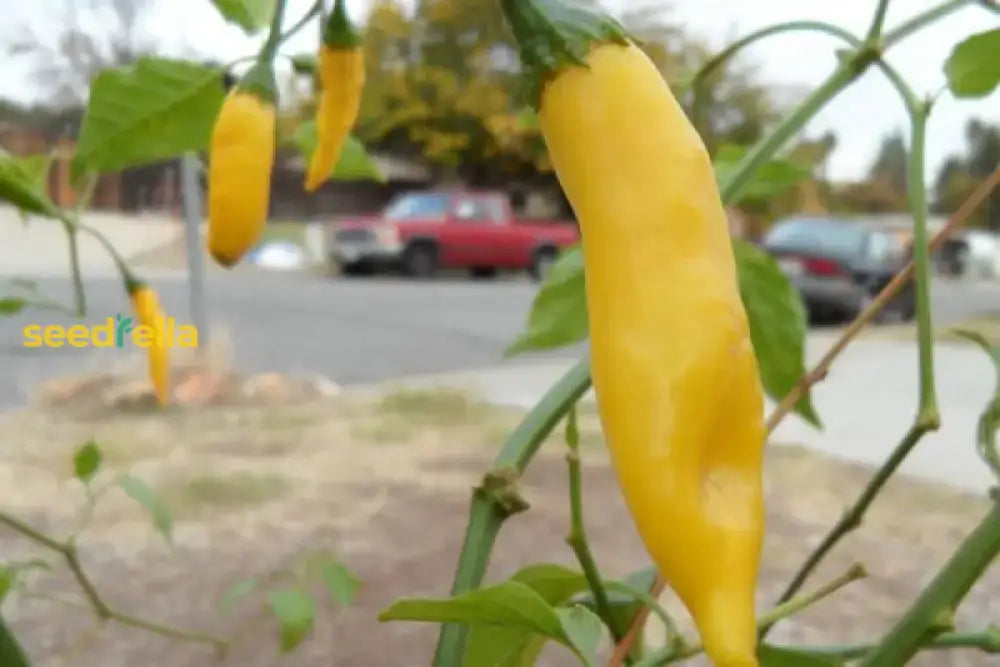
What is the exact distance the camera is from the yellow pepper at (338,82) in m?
0.15

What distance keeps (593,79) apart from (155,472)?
0.71 m

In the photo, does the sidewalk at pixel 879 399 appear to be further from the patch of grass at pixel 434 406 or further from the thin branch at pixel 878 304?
the thin branch at pixel 878 304

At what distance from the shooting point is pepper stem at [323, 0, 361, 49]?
0.14 m

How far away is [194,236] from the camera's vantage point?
3.24ft

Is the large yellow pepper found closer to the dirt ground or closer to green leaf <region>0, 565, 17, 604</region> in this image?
green leaf <region>0, 565, 17, 604</region>

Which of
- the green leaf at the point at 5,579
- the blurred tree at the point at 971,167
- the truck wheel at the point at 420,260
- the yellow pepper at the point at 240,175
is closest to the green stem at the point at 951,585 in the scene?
the yellow pepper at the point at 240,175

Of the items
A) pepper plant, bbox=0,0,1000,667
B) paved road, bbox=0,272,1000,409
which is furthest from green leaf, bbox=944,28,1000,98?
paved road, bbox=0,272,1000,409

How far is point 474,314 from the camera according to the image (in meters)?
2.24

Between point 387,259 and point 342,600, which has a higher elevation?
point 342,600

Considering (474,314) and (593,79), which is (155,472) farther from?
(474,314)

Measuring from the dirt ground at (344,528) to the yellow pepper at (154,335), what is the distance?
0.16m

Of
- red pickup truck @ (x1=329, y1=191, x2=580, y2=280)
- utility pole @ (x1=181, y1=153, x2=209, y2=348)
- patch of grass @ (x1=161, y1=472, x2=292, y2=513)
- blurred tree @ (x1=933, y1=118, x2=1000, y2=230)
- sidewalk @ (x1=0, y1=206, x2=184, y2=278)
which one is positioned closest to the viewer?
patch of grass @ (x1=161, y1=472, x2=292, y2=513)

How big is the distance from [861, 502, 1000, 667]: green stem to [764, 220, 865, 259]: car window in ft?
6.64

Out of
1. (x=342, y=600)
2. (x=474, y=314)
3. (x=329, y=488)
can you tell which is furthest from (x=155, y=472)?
(x=474, y=314)
